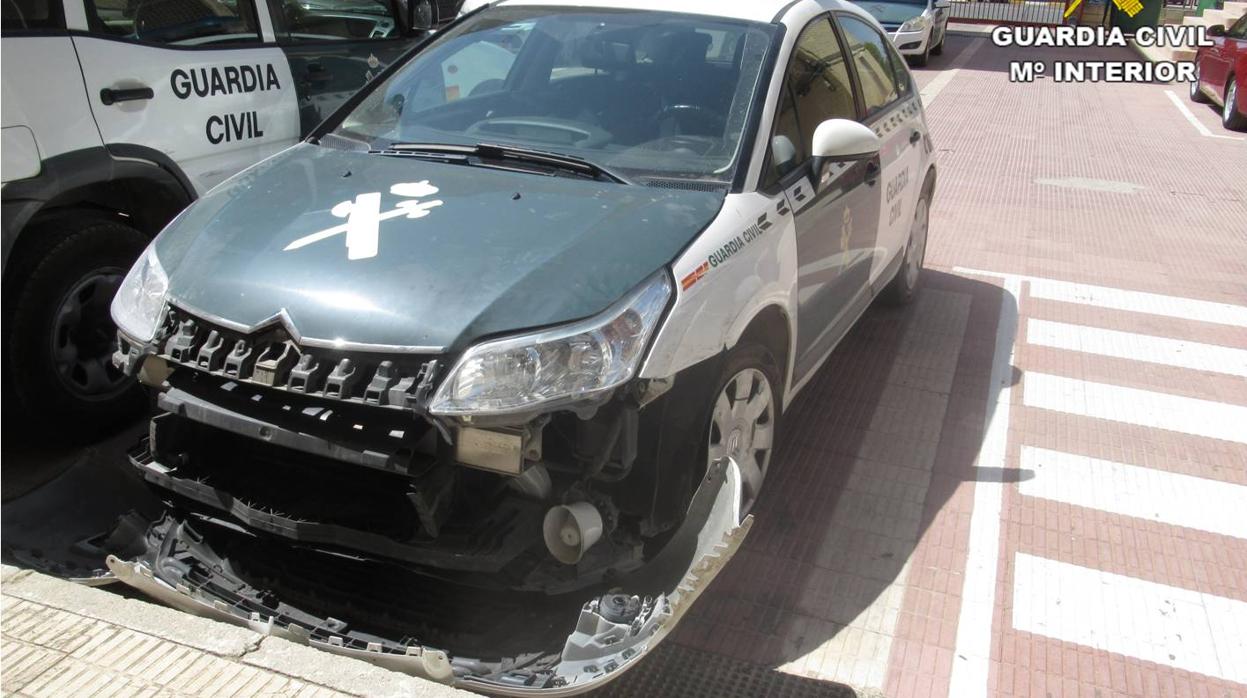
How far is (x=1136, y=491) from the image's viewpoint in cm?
470

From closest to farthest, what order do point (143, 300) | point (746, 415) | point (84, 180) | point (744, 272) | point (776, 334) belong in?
1. point (143, 300)
2. point (744, 272)
3. point (746, 415)
4. point (776, 334)
5. point (84, 180)

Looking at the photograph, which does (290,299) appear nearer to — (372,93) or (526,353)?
(526,353)

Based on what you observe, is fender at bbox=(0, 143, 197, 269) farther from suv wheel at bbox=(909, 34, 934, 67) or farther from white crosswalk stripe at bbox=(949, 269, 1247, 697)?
suv wheel at bbox=(909, 34, 934, 67)

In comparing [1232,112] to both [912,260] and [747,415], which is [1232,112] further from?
[747,415]

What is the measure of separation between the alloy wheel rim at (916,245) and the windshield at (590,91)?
252 centimetres

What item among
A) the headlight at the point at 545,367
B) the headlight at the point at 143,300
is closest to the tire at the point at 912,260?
the headlight at the point at 545,367

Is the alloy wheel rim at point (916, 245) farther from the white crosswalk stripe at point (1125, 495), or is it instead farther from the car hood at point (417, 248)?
the car hood at point (417, 248)

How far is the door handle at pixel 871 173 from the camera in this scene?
4.84 metres

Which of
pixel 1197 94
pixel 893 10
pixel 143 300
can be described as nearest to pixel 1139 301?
pixel 143 300

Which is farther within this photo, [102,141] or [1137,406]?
[1137,406]

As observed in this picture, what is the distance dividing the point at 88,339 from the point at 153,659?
2.04 m

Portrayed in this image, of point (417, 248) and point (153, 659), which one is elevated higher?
point (417, 248)

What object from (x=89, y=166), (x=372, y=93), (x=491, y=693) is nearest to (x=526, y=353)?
(x=491, y=693)

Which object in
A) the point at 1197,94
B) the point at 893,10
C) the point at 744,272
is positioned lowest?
the point at 1197,94
